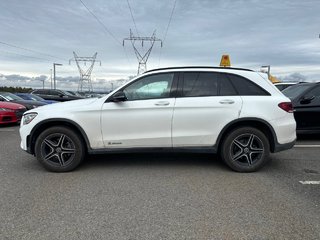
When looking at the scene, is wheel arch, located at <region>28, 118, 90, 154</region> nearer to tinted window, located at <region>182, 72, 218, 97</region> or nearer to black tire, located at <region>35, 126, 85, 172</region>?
black tire, located at <region>35, 126, 85, 172</region>

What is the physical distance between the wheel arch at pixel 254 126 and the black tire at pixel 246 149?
0.08m

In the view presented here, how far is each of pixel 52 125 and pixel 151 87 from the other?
1.80 meters

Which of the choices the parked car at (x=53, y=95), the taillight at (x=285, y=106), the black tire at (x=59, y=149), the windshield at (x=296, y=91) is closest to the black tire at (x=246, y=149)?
the taillight at (x=285, y=106)

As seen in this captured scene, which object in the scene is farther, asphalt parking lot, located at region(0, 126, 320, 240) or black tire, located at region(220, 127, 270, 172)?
black tire, located at region(220, 127, 270, 172)

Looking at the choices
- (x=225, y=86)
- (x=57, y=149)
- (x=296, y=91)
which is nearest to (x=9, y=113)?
(x=57, y=149)

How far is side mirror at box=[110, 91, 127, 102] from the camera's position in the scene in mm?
5223

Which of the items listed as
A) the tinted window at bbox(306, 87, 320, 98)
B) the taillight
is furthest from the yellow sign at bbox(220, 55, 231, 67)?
the taillight

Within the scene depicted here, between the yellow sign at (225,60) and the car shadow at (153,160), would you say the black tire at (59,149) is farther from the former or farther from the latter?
the yellow sign at (225,60)

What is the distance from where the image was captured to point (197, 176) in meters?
5.16

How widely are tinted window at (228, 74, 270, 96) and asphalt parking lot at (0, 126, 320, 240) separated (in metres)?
1.35

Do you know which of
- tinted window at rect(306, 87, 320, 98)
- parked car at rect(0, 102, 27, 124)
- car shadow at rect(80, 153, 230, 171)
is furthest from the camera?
parked car at rect(0, 102, 27, 124)

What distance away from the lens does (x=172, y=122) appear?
17.3 ft

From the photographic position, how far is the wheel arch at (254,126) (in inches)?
208

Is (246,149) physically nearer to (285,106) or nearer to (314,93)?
(285,106)
